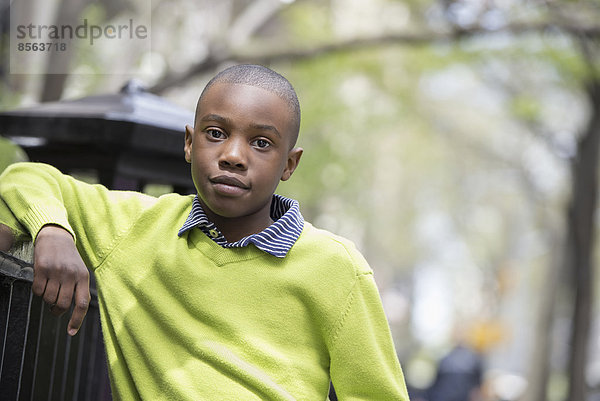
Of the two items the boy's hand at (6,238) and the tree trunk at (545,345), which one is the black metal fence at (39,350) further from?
the tree trunk at (545,345)

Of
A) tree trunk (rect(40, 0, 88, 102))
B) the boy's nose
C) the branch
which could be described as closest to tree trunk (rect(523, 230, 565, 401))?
the branch

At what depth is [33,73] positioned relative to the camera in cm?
978

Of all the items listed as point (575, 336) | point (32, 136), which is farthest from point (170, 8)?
point (32, 136)

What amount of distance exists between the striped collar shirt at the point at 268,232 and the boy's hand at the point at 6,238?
399 millimetres

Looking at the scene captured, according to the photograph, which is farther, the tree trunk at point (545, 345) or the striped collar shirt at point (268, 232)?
the tree trunk at point (545, 345)

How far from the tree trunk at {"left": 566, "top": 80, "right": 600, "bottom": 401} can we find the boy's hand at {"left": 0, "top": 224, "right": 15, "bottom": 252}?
1116cm

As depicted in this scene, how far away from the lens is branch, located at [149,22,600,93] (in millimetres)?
9109

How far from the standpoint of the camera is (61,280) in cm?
178

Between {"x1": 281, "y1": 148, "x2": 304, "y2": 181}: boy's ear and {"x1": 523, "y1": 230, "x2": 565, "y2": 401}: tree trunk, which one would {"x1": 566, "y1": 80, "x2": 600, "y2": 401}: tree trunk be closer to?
{"x1": 523, "y1": 230, "x2": 565, "y2": 401}: tree trunk

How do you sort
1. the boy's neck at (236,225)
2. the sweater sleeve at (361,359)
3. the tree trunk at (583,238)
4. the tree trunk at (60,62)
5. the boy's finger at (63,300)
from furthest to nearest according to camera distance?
the tree trunk at (583,238), the tree trunk at (60,62), the boy's neck at (236,225), the sweater sleeve at (361,359), the boy's finger at (63,300)

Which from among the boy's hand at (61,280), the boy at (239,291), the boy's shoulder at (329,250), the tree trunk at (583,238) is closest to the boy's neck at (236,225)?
the boy at (239,291)

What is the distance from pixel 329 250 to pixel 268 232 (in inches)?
6.2

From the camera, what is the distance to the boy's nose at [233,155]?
6.40ft

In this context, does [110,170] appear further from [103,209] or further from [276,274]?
[276,274]
